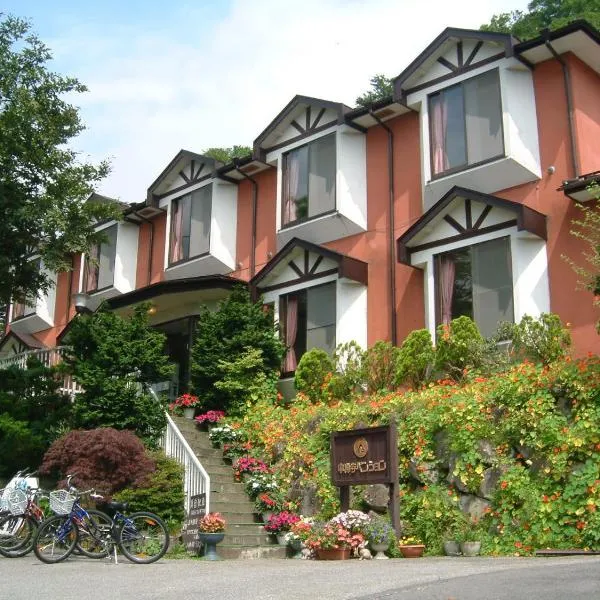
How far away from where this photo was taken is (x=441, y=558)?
1166cm

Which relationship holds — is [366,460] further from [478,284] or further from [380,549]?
[478,284]

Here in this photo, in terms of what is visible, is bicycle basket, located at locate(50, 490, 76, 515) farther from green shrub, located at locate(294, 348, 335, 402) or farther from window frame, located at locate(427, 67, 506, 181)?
window frame, located at locate(427, 67, 506, 181)

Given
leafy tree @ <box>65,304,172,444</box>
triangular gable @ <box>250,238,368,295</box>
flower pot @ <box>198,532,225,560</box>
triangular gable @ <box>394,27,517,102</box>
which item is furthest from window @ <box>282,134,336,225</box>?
flower pot @ <box>198,532,225,560</box>

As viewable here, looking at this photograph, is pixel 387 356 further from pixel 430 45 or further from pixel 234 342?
pixel 430 45

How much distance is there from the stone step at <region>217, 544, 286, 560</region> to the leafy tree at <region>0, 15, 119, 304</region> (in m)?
8.15

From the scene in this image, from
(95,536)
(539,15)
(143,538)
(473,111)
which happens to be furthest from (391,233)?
(539,15)

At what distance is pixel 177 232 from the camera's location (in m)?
25.0

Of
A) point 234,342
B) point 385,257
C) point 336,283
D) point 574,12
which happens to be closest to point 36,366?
point 234,342

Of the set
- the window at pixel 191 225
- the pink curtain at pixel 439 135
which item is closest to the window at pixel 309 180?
the pink curtain at pixel 439 135

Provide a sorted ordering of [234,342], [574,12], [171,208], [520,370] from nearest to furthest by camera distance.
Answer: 1. [520,370]
2. [234,342]
3. [171,208]
4. [574,12]

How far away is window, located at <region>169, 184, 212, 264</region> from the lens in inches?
952

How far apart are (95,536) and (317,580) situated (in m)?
4.50

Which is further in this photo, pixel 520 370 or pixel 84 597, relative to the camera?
pixel 520 370

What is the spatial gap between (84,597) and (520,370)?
757 centimetres
